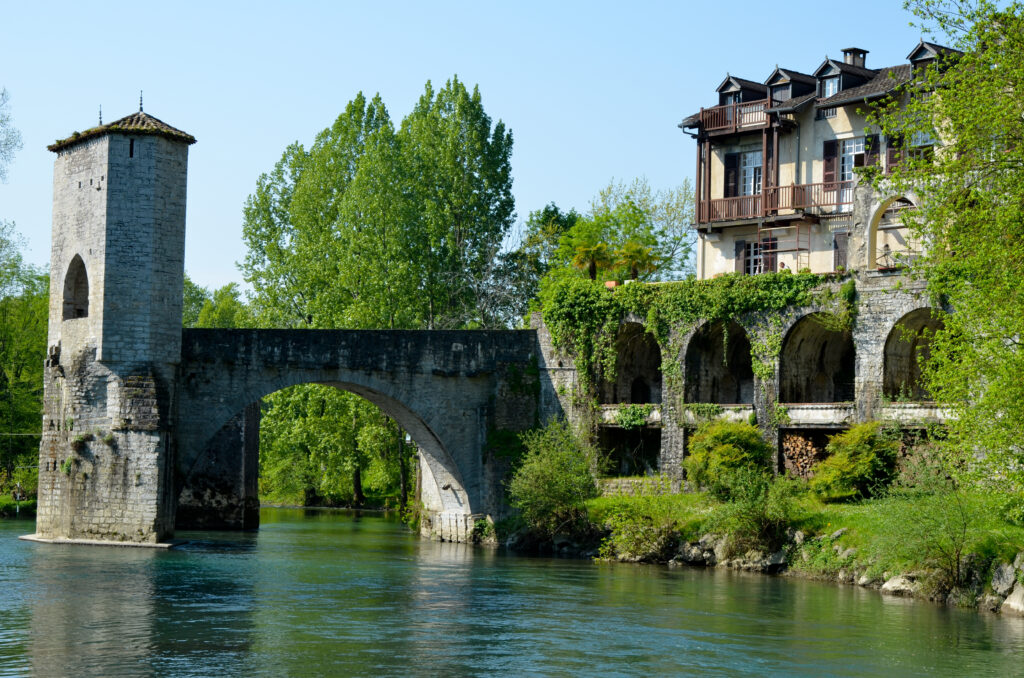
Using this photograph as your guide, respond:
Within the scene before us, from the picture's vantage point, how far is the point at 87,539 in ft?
120

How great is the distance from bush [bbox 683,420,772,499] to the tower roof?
16.6m

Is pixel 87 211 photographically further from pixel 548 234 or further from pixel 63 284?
pixel 548 234

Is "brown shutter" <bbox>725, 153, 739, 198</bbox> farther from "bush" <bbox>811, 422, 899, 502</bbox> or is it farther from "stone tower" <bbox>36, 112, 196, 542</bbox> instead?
"stone tower" <bbox>36, 112, 196, 542</bbox>

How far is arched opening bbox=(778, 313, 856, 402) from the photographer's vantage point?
3959 cm

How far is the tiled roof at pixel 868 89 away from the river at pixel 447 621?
17.2 meters

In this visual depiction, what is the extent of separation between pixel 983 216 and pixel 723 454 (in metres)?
13.7

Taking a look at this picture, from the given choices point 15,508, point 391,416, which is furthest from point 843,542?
point 15,508

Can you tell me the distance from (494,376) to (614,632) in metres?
18.7

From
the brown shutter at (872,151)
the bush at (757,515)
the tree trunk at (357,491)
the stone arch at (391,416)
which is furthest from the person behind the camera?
the tree trunk at (357,491)

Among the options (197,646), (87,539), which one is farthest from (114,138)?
(197,646)

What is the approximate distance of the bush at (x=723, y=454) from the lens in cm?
3694

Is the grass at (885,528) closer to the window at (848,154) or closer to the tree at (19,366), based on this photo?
the window at (848,154)

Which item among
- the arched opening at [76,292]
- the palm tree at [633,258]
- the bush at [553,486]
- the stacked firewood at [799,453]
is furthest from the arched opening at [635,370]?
the arched opening at [76,292]

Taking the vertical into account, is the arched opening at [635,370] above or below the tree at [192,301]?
below
